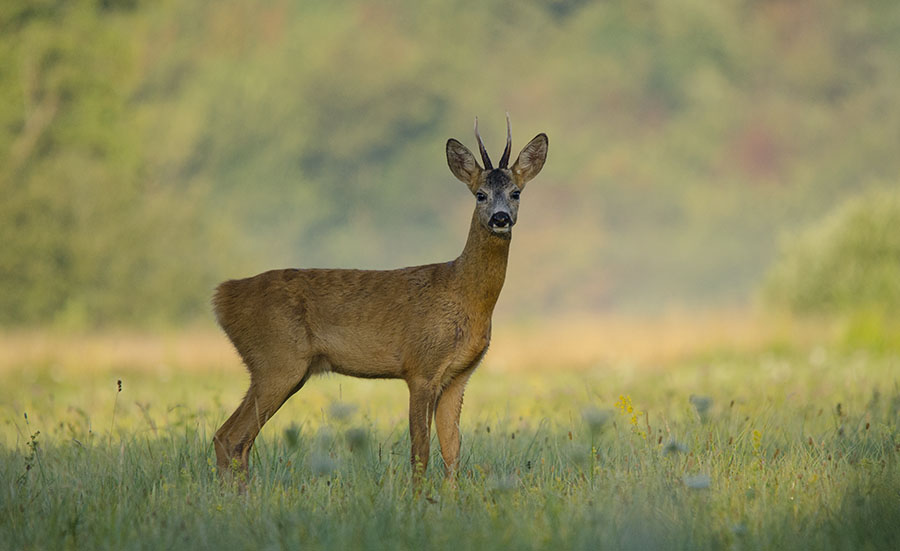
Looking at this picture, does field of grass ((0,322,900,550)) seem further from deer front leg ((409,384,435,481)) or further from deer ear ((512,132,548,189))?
deer ear ((512,132,548,189))

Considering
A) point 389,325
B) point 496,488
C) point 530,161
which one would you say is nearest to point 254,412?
point 389,325

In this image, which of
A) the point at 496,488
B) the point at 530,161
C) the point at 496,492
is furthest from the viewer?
the point at 530,161

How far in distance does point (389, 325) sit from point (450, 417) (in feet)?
2.02

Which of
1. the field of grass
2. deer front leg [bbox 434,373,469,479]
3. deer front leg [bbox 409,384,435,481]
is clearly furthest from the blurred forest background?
deer front leg [bbox 409,384,435,481]

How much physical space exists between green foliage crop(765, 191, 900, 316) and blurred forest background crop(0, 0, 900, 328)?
12.4 m

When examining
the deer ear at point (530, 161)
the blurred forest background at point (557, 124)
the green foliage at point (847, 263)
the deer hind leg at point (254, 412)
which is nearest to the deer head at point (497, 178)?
the deer ear at point (530, 161)

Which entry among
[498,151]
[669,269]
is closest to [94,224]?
[498,151]

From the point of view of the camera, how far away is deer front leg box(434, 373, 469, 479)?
675cm

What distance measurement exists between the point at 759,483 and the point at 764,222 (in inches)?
1564

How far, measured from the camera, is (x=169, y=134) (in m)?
33.9

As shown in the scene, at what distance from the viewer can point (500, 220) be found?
6.35 m

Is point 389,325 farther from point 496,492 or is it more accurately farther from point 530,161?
point 496,492

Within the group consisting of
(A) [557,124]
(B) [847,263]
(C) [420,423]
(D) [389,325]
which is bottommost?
(C) [420,423]

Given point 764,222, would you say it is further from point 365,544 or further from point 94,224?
point 365,544
